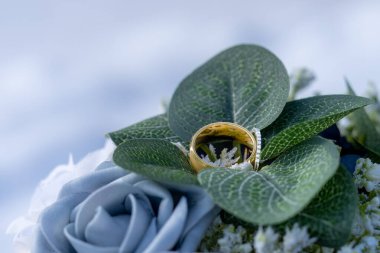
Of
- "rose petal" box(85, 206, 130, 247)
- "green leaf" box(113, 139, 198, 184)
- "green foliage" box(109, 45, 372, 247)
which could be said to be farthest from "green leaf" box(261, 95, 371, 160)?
"rose petal" box(85, 206, 130, 247)

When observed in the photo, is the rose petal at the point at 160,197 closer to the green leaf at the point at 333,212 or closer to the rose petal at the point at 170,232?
the rose petal at the point at 170,232

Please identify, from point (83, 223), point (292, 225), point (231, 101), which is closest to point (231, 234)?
point (292, 225)

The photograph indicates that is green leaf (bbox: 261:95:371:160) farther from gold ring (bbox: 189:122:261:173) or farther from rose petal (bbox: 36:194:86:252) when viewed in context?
rose petal (bbox: 36:194:86:252)

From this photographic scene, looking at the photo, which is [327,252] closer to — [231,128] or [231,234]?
[231,234]

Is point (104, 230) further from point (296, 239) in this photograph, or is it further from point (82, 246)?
point (296, 239)

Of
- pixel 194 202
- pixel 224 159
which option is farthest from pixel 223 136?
pixel 194 202

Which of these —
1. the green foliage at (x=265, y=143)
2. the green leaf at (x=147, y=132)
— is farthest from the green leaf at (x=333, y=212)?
the green leaf at (x=147, y=132)

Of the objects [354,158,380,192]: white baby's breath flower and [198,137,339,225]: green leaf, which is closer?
[198,137,339,225]: green leaf
